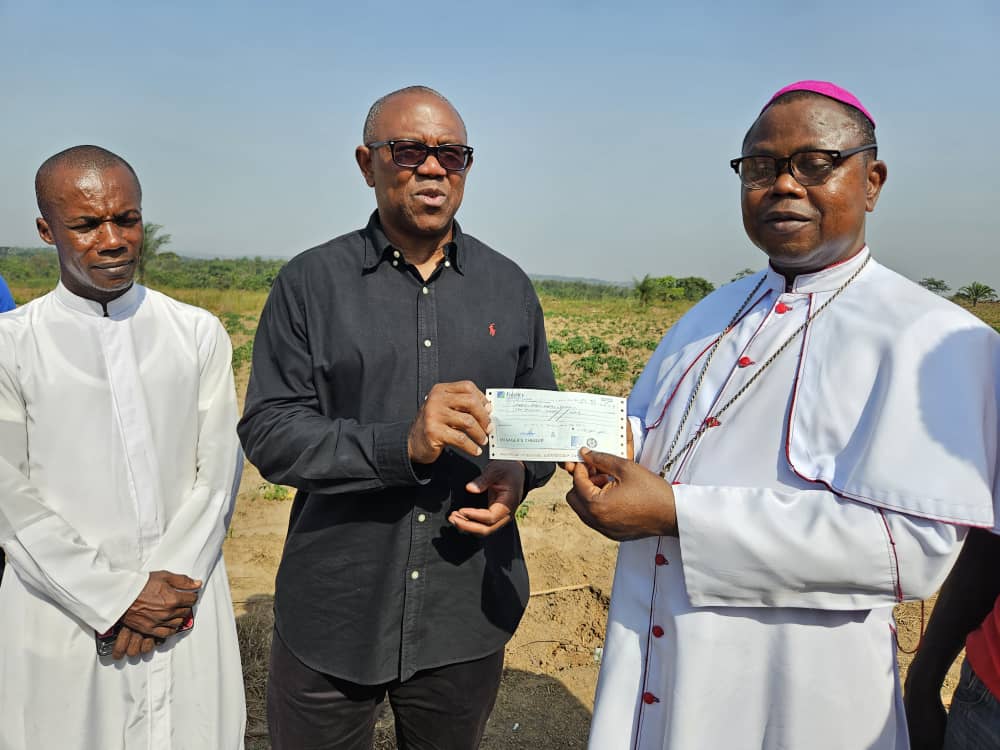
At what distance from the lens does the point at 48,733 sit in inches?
85.9

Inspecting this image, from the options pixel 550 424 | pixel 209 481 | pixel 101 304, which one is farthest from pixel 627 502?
pixel 101 304

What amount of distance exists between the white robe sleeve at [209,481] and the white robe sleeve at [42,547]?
0.17 m

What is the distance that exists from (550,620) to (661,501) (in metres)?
3.20

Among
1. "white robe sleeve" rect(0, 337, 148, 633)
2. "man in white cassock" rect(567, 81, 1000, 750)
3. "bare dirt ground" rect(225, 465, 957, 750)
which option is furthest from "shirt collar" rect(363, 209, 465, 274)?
"bare dirt ground" rect(225, 465, 957, 750)

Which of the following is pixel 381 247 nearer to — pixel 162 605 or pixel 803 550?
pixel 162 605

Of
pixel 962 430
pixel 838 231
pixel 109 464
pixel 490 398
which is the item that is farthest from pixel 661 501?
pixel 109 464

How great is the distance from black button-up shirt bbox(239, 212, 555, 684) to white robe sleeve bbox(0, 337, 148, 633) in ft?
1.69

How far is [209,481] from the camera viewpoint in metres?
2.45

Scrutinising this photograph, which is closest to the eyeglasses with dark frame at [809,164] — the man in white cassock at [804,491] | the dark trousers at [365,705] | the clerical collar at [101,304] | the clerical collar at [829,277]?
the man in white cassock at [804,491]

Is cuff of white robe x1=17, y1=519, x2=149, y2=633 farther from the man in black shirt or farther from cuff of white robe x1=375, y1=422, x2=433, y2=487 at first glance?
cuff of white robe x1=375, y1=422, x2=433, y2=487

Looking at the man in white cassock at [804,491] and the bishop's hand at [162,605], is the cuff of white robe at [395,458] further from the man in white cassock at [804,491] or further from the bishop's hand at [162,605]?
the bishop's hand at [162,605]

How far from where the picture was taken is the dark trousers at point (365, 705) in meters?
2.21

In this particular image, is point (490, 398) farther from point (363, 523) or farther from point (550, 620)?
point (550, 620)

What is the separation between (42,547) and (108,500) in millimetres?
216
